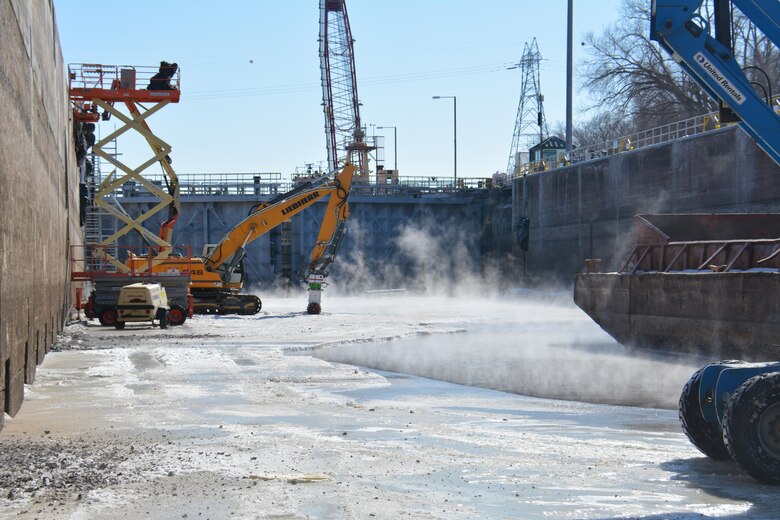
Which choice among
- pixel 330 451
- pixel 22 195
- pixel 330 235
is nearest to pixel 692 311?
pixel 330 451

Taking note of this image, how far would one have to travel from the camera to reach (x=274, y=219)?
4112 cm

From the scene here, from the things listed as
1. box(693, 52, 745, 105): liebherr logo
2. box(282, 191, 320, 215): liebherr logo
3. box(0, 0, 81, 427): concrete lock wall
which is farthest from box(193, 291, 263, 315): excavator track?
box(693, 52, 745, 105): liebherr logo

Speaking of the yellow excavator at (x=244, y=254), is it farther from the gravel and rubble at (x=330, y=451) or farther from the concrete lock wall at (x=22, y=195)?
the concrete lock wall at (x=22, y=195)

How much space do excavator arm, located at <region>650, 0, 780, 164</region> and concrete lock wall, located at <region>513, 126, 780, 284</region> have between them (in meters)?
21.3

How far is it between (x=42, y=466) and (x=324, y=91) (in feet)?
296

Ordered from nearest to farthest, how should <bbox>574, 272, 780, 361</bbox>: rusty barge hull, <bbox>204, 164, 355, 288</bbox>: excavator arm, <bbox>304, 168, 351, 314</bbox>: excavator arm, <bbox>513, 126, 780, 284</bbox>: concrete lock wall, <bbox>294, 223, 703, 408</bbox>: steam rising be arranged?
<bbox>294, 223, 703, 408</bbox>: steam rising
<bbox>574, 272, 780, 361</bbox>: rusty barge hull
<bbox>513, 126, 780, 284</bbox>: concrete lock wall
<bbox>204, 164, 355, 288</bbox>: excavator arm
<bbox>304, 168, 351, 314</bbox>: excavator arm

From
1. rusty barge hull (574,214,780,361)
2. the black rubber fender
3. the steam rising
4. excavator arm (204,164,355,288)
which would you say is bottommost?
the steam rising

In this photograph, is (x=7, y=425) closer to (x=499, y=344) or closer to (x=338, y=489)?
(x=338, y=489)

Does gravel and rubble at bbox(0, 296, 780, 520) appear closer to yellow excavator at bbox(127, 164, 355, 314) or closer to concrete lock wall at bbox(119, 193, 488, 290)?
yellow excavator at bbox(127, 164, 355, 314)

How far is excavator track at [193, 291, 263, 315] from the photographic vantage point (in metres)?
39.1

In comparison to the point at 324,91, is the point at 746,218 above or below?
below

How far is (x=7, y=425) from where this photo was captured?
34.3 feet

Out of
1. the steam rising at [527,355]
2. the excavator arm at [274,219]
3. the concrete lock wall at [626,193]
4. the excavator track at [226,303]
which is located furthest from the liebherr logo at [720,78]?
the excavator arm at [274,219]

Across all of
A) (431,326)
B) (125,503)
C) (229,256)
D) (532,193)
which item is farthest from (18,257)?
(532,193)
